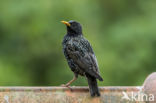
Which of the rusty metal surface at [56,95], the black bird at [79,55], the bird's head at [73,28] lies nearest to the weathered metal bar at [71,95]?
the rusty metal surface at [56,95]

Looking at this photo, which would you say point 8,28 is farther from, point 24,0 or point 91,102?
point 91,102

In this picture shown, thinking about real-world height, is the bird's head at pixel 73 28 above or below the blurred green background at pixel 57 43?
above

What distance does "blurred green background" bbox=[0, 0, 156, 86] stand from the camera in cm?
1328

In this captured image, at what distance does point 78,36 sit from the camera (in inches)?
255

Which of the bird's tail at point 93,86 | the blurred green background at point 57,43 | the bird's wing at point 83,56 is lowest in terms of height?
the blurred green background at point 57,43

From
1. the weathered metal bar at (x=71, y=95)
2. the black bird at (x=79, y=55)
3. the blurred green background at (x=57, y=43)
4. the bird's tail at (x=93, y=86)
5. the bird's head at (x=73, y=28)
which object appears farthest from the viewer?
the blurred green background at (x=57, y=43)

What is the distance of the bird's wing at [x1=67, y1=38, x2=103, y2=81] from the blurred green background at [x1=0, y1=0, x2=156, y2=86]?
628 cm

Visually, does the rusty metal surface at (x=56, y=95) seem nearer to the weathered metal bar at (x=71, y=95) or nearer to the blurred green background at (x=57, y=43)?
the weathered metal bar at (x=71, y=95)

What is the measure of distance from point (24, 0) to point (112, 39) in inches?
107

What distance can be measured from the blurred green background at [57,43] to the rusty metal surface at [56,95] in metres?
7.36

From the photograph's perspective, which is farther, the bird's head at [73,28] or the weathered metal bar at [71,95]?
the bird's head at [73,28]

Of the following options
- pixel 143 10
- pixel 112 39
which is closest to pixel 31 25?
pixel 112 39

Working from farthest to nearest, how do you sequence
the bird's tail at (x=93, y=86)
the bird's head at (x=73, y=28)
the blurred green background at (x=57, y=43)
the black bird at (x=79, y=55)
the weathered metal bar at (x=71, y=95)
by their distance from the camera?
1. the blurred green background at (x=57, y=43)
2. the bird's head at (x=73, y=28)
3. the black bird at (x=79, y=55)
4. the bird's tail at (x=93, y=86)
5. the weathered metal bar at (x=71, y=95)

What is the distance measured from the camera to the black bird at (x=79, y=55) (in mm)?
5795
